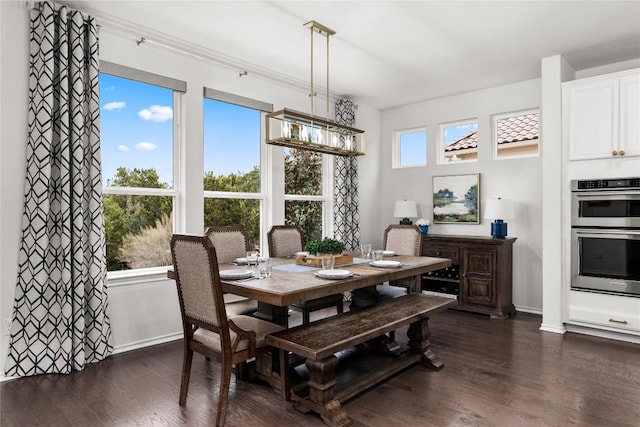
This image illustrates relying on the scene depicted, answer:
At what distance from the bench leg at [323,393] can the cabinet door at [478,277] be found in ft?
9.26

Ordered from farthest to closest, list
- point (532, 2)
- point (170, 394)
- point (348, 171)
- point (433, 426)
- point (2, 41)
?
point (348, 171) < point (532, 2) < point (2, 41) < point (170, 394) < point (433, 426)

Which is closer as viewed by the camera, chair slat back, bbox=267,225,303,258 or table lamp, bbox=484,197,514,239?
chair slat back, bbox=267,225,303,258

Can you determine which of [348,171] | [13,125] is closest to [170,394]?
[13,125]

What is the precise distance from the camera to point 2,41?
9.54 feet

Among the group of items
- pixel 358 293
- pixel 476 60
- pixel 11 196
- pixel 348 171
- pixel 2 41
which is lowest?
pixel 358 293

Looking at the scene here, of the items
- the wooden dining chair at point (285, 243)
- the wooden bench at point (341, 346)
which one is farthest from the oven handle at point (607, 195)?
the wooden dining chair at point (285, 243)

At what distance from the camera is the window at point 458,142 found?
5391mm

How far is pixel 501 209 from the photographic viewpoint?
4.63 metres

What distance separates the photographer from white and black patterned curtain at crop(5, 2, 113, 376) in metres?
2.93

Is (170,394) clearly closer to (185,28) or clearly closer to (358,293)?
(358,293)

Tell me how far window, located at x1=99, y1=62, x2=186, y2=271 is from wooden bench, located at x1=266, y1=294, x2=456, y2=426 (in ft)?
6.46

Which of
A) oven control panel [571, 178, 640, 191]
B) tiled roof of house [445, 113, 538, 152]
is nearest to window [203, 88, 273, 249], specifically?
tiled roof of house [445, 113, 538, 152]

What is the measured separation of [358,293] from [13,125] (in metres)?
2.99

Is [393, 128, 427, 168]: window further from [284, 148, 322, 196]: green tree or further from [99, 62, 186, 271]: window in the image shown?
[99, 62, 186, 271]: window
